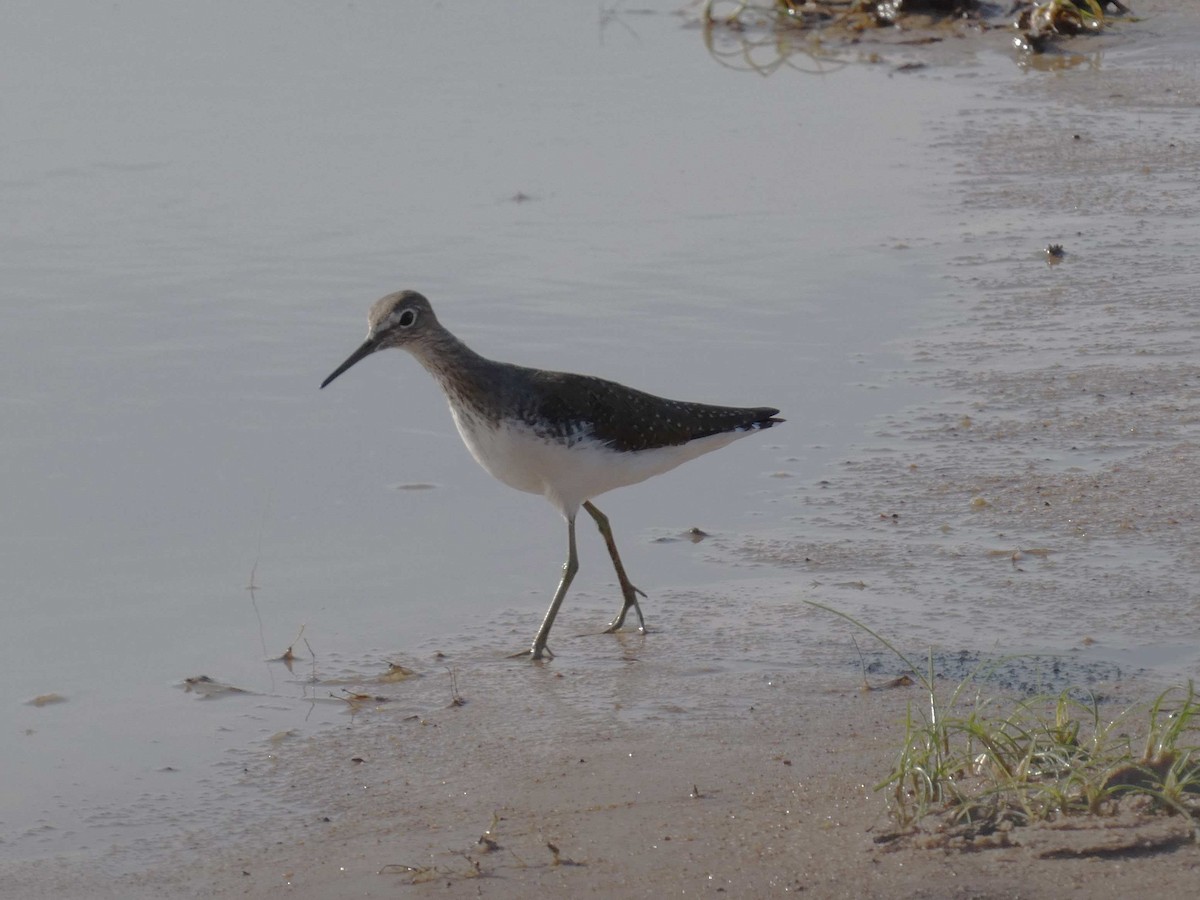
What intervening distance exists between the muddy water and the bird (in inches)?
13.7

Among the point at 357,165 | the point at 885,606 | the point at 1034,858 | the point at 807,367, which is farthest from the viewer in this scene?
the point at 357,165

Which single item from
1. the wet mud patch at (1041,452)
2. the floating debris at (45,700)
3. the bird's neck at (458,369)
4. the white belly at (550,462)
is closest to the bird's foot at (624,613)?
the white belly at (550,462)

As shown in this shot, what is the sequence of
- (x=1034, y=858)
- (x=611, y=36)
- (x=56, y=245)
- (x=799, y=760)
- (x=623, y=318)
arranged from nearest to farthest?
(x=1034, y=858) < (x=799, y=760) < (x=623, y=318) < (x=56, y=245) < (x=611, y=36)

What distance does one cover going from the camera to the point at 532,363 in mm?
7566

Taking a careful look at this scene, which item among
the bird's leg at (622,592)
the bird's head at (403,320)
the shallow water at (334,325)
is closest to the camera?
the shallow water at (334,325)

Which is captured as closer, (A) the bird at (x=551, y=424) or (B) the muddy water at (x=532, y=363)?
(B) the muddy water at (x=532, y=363)

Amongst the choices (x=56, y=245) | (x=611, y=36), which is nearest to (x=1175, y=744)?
(x=56, y=245)

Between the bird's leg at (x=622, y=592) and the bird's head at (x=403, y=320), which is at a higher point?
the bird's head at (x=403, y=320)

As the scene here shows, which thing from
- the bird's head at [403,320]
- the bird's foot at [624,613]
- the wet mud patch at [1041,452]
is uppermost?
the bird's head at [403,320]

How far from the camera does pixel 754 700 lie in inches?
199

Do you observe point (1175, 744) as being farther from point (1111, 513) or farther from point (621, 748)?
point (1111, 513)

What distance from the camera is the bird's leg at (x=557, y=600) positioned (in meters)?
5.55

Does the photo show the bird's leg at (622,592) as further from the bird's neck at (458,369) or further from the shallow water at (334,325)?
the bird's neck at (458,369)

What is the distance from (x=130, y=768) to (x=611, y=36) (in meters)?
10.4
